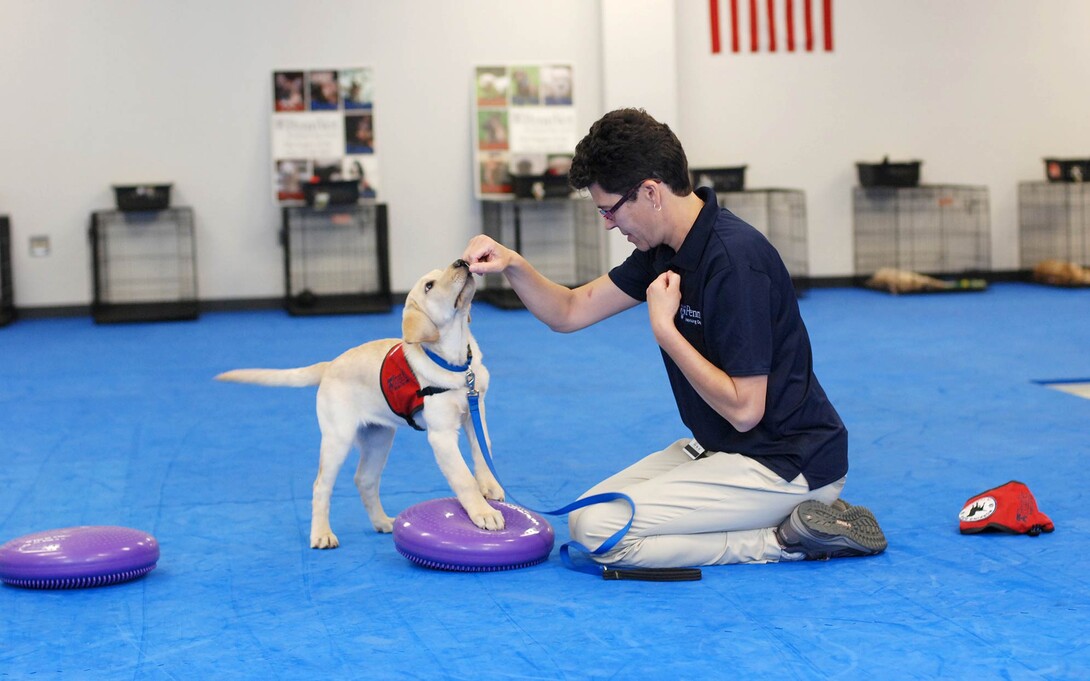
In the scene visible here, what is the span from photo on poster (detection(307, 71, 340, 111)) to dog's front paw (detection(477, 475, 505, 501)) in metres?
6.82

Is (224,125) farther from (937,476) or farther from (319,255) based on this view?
(937,476)

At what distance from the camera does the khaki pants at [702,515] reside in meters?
3.05

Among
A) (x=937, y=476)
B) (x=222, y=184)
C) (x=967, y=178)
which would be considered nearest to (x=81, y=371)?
(x=222, y=184)

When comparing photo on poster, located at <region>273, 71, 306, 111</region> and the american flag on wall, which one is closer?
photo on poster, located at <region>273, 71, 306, 111</region>

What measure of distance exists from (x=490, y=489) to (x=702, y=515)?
0.61m

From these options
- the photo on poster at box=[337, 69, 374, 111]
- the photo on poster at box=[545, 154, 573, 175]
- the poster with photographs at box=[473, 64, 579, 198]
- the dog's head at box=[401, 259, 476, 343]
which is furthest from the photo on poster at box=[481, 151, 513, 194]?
the dog's head at box=[401, 259, 476, 343]

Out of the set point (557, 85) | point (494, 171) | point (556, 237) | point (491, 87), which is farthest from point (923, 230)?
point (491, 87)

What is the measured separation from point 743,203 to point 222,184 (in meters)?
4.24

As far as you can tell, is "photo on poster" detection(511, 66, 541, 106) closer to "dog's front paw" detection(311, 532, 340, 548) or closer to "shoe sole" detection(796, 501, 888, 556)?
"dog's front paw" detection(311, 532, 340, 548)

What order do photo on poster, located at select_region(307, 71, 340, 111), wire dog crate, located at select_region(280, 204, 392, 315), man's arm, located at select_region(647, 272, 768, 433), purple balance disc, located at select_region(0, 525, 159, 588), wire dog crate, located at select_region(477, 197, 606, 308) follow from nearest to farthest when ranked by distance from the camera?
man's arm, located at select_region(647, 272, 768, 433), purple balance disc, located at select_region(0, 525, 159, 588), photo on poster, located at select_region(307, 71, 340, 111), wire dog crate, located at select_region(280, 204, 392, 315), wire dog crate, located at select_region(477, 197, 606, 308)

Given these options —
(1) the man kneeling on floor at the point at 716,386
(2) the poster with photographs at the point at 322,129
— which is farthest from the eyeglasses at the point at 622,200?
(2) the poster with photographs at the point at 322,129

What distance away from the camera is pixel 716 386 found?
285 centimetres

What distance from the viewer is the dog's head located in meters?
3.04

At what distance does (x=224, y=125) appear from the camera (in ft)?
31.6
